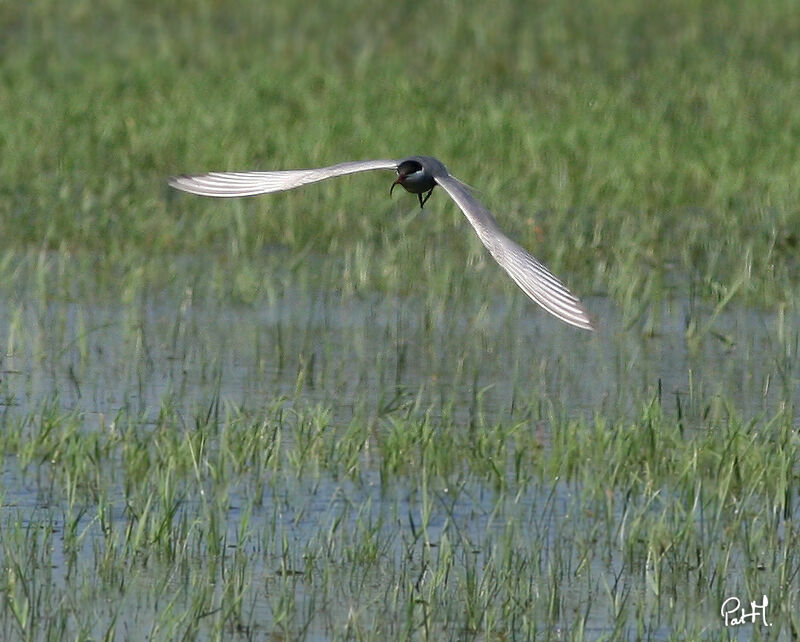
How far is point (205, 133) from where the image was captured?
14180 millimetres

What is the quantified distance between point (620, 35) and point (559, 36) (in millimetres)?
767

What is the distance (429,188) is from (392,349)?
11.4ft

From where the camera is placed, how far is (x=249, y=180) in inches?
231

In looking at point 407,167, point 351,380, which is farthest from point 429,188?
point 351,380

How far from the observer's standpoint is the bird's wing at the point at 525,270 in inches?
197

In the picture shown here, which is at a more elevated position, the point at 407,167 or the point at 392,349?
the point at 407,167

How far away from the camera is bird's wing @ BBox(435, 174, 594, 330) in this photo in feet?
16.4

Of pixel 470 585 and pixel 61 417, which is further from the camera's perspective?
pixel 61 417

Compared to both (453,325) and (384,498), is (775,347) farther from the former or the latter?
(384,498)

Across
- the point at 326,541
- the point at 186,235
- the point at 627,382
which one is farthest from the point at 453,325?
the point at 326,541
